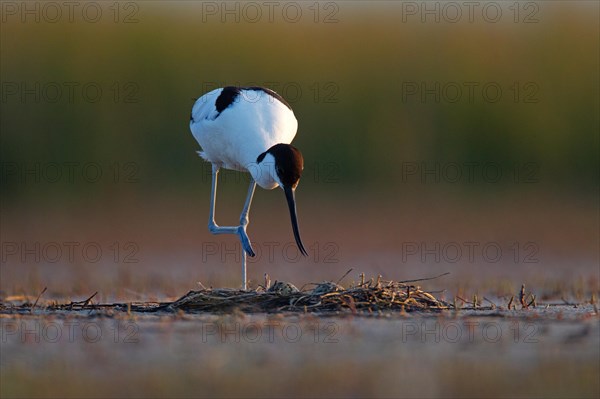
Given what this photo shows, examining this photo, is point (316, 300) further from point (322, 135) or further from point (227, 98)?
point (322, 135)

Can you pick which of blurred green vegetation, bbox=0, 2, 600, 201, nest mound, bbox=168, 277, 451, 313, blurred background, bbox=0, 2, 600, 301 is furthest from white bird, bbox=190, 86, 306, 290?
blurred green vegetation, bbox=0, 2, 600, 201

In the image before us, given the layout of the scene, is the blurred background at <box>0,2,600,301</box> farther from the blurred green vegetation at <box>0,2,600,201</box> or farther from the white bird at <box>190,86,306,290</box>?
the white bird at <box>190,86,306,290</box>

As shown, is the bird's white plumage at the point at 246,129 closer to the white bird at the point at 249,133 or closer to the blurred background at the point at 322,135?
the white bird at the point at 249,133

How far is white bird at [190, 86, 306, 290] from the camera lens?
10.2 m

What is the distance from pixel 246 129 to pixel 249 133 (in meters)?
0.05

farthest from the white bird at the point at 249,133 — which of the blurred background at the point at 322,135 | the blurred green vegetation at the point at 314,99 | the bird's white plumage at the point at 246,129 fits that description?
the blurred green vegetation at the point at 314,99

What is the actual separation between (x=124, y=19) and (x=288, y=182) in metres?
13.2

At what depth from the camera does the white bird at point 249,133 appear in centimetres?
1020

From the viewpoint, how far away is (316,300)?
30.5ft

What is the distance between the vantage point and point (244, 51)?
2211 centimetres

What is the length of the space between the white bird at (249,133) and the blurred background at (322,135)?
15.4 ft

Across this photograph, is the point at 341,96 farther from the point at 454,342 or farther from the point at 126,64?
the point at 454,342

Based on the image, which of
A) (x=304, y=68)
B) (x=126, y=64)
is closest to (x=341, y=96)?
(x=304, y=68)

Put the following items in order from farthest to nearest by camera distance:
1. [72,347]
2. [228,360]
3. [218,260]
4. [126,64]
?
1. [126,64]
2. [218,260]
3. [72,347]
4. [228,360]
